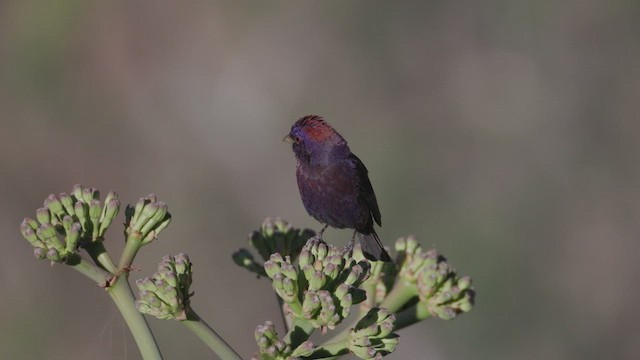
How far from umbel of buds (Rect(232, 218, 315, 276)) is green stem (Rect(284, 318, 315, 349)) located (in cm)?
68

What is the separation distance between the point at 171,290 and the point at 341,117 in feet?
22.1

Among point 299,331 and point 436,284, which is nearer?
point 299,331

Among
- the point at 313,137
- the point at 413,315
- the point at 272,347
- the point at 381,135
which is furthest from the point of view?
the point at 381,135

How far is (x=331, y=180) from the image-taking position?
4801mm

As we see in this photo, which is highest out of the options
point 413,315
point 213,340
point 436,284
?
point 436,284

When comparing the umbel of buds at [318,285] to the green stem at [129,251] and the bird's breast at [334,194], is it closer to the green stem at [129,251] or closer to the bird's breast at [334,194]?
the green stem at [129,251]

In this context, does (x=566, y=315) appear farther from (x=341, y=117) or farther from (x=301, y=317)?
(x=301, y=317)

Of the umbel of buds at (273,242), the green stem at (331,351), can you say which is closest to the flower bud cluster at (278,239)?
the umbel of buds at (273,242)

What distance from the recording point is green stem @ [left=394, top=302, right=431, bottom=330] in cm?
378

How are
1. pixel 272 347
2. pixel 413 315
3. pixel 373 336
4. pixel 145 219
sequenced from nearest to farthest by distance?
pixel 272 347
pixel 373 336
pixel 145 219
pixel 413 315

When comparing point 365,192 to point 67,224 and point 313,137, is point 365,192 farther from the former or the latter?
point 67,224

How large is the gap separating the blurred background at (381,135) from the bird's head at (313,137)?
136 inches

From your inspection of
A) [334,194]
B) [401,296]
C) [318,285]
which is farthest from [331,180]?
[318,285]

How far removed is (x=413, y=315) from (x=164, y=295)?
1303 millimetres
